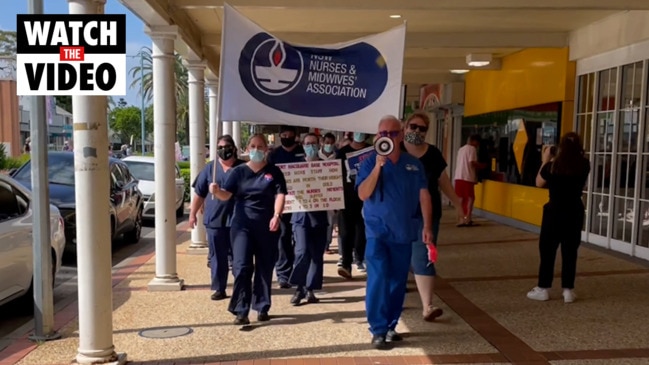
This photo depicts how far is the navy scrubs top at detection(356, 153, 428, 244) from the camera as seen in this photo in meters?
5.16

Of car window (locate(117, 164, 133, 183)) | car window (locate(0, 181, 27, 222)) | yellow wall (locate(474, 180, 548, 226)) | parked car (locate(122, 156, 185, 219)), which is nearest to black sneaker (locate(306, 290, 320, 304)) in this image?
car window (locate(0, 181, 27, 222))

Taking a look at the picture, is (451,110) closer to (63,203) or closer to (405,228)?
(63,203)

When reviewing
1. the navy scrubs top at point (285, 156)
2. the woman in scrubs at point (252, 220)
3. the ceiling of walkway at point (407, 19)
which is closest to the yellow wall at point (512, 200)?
the ceiling of walkway at point (407, 19)

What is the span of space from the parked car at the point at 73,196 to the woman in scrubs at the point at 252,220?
4.40 meters

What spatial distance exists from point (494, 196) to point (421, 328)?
941cm

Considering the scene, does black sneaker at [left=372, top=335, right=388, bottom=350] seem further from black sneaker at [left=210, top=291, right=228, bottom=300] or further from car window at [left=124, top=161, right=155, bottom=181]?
car window at [left=124, top=161, right=155, bottom=181]

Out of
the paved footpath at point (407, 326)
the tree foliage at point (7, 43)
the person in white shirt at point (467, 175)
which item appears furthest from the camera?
the tree foliage at point (7, 43)

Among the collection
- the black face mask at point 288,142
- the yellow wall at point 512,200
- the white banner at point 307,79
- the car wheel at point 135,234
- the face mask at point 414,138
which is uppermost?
the white banner at point 307,79

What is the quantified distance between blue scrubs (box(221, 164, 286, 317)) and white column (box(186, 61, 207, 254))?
170 inches

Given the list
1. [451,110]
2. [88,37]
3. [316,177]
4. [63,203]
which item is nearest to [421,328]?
[316,177]

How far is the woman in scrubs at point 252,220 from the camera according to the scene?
230 inches

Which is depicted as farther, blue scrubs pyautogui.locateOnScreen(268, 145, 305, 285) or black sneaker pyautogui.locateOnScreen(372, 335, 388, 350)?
blue scrubs pyautogui.locateOnScreen(268, 145, 305, 285)

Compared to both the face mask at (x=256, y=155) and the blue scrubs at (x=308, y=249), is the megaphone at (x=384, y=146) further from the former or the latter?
the blue scrubs at (x=308, y=249)

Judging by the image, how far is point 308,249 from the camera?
698 centimetres
